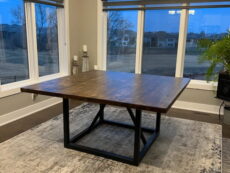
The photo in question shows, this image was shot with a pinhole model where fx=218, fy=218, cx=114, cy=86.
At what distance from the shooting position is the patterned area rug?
203cm

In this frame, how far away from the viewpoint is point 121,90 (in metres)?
2.14

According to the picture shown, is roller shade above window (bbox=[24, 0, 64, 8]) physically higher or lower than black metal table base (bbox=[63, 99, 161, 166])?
higher

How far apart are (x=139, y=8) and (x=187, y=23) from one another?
0.87m

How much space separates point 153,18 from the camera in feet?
13.0

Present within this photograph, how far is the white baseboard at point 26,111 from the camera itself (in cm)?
309

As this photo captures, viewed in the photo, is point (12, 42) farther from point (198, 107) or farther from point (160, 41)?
point (198, 107)

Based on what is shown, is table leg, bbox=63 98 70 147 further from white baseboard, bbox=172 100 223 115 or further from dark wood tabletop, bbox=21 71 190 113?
white baseboard, bbox=172 100 223 115

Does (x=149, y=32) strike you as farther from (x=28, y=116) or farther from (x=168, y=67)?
(x=28, y=116)

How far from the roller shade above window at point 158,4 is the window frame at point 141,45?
84 millimetres

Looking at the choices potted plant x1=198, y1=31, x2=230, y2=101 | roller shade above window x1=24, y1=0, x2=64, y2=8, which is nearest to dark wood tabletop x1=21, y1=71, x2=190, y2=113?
potted plant x1=198, y1=31, x2=230, y2=101

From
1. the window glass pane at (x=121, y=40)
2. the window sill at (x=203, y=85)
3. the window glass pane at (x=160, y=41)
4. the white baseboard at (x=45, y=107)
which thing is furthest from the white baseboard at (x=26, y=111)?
the window sill at (x=203, y=85)

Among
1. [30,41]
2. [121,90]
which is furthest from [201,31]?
[30,41]

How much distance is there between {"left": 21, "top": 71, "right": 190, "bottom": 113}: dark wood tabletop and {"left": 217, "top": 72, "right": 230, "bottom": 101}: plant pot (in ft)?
2.91

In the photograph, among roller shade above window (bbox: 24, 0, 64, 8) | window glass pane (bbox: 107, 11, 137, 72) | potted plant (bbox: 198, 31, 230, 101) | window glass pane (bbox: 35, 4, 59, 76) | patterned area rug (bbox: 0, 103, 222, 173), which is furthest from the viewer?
window glass pane (bbox: 107, 11, 137, 72)
